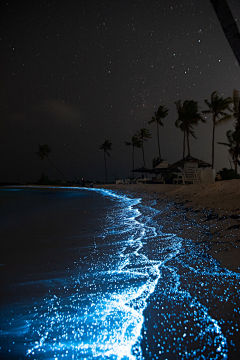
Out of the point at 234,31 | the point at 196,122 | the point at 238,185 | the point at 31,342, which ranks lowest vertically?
the point at 31,342

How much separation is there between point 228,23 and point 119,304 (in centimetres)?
489

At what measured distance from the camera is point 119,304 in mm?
1722

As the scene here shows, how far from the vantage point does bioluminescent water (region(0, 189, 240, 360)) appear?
1285 mm

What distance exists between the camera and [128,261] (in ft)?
8.71

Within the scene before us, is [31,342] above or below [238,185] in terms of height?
below

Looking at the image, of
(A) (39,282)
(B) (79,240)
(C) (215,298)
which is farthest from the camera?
(B) (79,240)

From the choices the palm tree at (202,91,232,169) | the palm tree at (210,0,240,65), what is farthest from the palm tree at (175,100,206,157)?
the palm tree at (210,0,240,65)

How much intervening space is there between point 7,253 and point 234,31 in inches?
213

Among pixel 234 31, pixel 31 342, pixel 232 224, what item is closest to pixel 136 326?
pixel 31 342

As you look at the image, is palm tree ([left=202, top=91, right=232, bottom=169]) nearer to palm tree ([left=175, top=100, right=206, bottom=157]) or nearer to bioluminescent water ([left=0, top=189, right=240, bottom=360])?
palm tree ([left=175, top=100, right=206, bottom=157])

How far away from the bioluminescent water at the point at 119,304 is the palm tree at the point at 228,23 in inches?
144

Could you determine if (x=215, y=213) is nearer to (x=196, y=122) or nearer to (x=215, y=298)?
(x=215, y=298)

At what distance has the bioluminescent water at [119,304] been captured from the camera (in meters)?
1.29

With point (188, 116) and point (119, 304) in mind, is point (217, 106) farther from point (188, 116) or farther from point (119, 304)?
point (119, 304)
